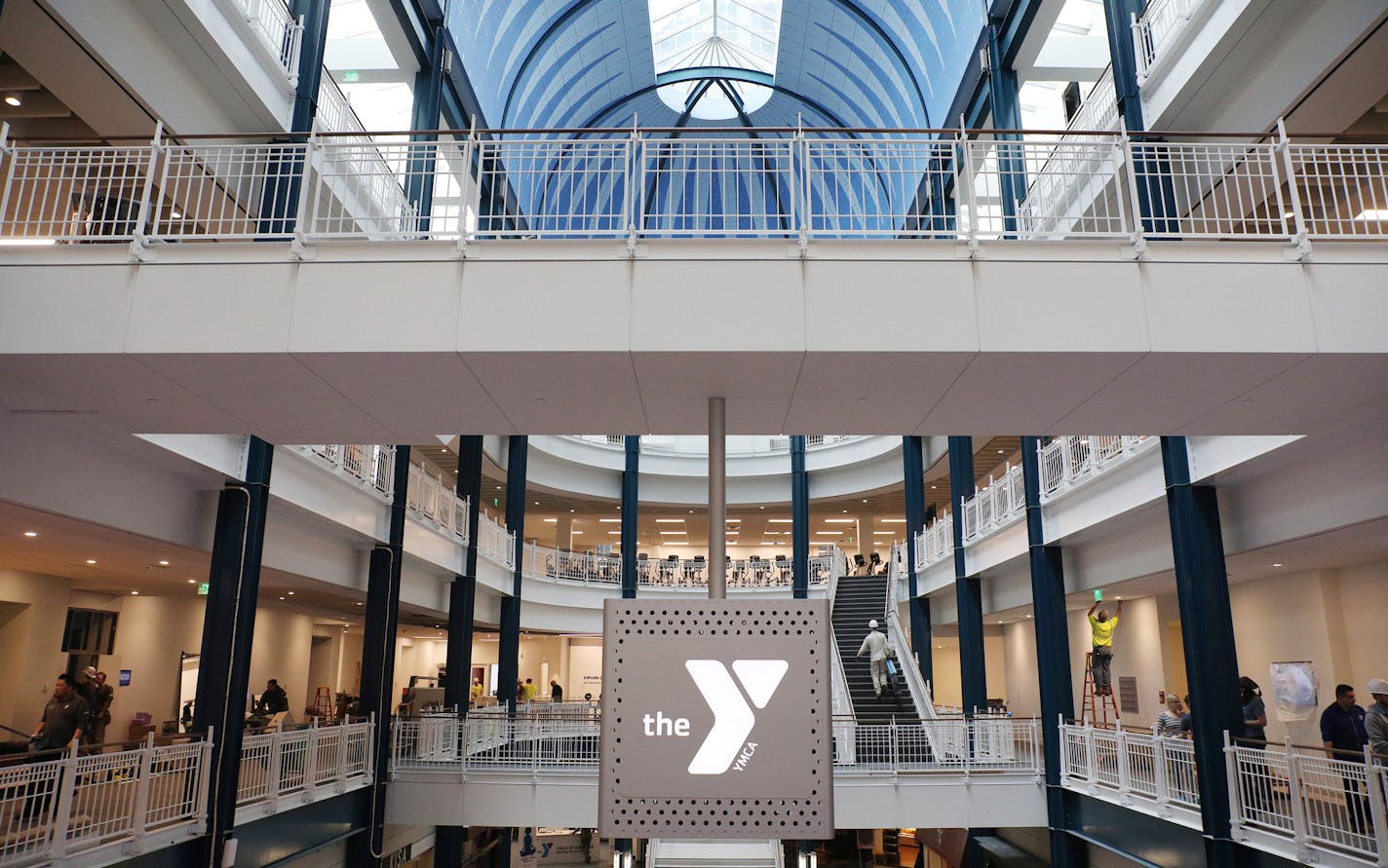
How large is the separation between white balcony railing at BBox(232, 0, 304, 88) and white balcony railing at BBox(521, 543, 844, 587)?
2061 cm

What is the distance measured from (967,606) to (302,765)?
1791 centimetres

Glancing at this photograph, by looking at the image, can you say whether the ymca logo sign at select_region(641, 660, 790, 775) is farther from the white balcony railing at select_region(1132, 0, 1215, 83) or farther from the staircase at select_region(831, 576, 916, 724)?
the staircase at select_region(831, 576, 916, 724)

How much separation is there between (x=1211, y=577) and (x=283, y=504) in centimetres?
1567

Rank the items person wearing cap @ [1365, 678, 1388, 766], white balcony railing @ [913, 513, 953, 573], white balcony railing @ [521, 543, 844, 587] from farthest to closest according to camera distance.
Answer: white balcony railing @ [521, 543, 844, 587] < white balcony railing @ [913, 513, 953, 573] < person wearing cap @ [1365, 678, 1388, 766]

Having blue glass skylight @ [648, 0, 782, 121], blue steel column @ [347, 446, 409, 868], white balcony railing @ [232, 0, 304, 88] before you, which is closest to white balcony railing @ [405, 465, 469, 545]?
blue steel column @ [347, 446, 409, 868]

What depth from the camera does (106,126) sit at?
13375mm

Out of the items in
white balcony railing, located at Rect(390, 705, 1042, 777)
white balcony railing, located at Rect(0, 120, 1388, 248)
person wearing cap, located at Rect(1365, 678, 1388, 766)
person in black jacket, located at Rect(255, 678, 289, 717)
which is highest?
white balcony railing, located at Rect(0, 120, 1388, 248)

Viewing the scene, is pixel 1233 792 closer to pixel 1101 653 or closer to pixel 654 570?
pixel 1101 653

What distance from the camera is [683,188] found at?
830cm

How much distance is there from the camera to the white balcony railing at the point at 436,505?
21938 millimetres

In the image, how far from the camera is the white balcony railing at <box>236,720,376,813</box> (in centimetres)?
1416

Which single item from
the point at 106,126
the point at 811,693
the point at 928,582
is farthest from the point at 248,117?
the point at 928,582

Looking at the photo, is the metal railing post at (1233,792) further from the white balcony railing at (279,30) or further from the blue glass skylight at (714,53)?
the blue glass skylight at (714,53)

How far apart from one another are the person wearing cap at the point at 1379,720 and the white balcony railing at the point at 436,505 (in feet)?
58.8
